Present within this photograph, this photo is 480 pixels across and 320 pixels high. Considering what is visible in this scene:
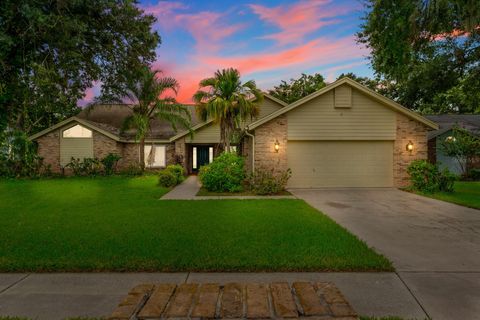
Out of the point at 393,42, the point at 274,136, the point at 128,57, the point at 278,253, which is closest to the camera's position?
the point at 278,253

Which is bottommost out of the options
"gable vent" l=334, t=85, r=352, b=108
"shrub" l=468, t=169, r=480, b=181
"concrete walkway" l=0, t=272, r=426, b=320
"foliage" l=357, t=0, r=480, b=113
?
"concrete walkway" l=0, t=272, r=426, b=320

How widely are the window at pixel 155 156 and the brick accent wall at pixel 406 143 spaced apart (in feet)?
52.4

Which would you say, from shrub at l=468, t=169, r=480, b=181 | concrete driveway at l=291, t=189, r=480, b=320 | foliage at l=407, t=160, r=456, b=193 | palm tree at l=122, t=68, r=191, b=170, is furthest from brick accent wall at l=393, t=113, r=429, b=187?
palm tree at l=122, t=68, r=191, b=170

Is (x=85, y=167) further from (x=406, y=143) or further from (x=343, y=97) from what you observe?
(x=406, y=143)

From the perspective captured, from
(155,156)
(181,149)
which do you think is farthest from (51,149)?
(181,149)

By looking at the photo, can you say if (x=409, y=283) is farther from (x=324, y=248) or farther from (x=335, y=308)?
(x=335, y=308)

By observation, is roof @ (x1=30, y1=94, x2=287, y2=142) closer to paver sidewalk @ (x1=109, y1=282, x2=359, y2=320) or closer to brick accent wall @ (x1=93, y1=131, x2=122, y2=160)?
brick accent wall @ (x1=93, y1=131, x2=122, y2=160)

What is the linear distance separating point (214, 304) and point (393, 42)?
914 cm

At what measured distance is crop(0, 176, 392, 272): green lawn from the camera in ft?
14.7

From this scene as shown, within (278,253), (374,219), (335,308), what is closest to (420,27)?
(374,219)

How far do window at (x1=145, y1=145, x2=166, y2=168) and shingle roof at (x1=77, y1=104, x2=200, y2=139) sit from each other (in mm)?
852

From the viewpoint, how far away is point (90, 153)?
2241cm

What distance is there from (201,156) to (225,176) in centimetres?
1117

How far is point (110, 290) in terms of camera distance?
12.3ft
